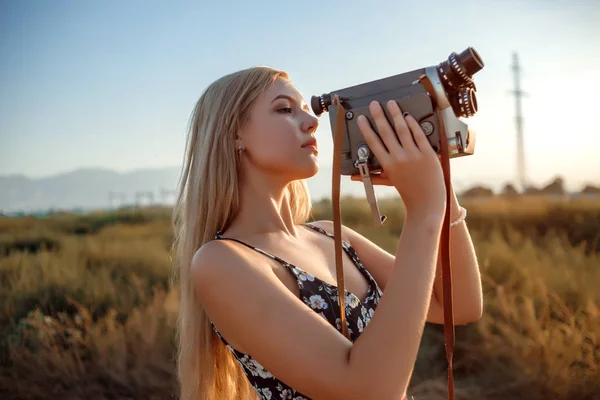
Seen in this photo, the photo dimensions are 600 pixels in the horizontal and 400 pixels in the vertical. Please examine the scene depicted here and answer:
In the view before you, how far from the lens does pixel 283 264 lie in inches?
68.2

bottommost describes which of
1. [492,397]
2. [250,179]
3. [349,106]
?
[492,397]

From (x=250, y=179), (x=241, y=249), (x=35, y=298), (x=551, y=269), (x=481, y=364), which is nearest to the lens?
(x=241, y=249)

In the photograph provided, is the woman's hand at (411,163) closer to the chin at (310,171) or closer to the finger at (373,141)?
the finger at (373,141)

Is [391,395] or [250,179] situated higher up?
[250,179]

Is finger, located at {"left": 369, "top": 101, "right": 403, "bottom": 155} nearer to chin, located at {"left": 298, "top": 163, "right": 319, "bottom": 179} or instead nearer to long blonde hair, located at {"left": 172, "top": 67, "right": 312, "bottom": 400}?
chin, located at {"left": 298, "top": 163, "right": 319, "bottom": 179}

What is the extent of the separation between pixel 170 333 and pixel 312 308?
3167 millimetres

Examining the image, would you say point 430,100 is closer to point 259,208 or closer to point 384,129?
point 384,129

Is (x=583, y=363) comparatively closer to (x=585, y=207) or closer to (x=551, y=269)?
(x=551, y=269)

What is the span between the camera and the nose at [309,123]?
1.77 metres

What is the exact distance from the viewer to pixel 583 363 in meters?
3.80

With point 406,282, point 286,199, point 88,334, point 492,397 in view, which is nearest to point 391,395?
point 406,282

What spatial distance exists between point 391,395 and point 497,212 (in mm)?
7071

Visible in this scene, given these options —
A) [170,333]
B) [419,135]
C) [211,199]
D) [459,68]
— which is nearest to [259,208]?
[211,199]

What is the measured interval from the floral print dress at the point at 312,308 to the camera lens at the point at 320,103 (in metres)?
0.44
